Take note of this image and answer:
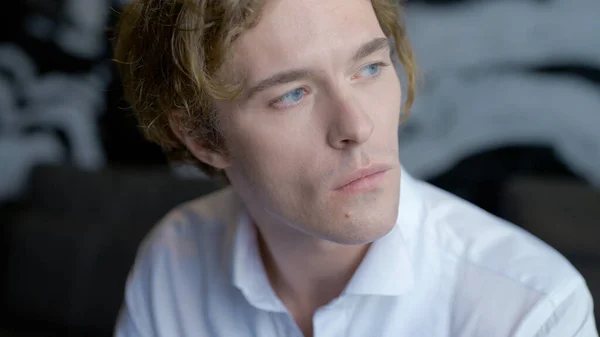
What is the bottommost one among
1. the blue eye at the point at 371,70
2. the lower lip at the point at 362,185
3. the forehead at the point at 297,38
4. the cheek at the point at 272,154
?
the lower lip at the point at 362,185

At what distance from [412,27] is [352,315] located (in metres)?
1.34

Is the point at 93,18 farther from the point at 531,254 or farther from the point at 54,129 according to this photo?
the point at 531,254

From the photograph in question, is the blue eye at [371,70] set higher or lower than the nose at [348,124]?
higher

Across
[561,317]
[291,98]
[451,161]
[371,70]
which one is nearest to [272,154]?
[291,98]

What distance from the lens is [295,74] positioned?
1003 millimetres

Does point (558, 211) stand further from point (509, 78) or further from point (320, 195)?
point (320, 195)

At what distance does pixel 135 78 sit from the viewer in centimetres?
126

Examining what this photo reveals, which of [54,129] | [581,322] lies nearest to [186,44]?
[581,322]

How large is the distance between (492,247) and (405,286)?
0.53 ft

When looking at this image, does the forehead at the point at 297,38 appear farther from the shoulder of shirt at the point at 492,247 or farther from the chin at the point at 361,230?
the shoulder of shirt at the point at 492,247

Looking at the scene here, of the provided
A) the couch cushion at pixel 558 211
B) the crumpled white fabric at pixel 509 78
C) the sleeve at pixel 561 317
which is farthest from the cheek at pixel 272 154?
the crumpled white fabric at pixel 509 78

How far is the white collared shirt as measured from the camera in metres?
1.04

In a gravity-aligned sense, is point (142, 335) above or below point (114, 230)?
above

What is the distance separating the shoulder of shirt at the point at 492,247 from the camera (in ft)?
3.43
